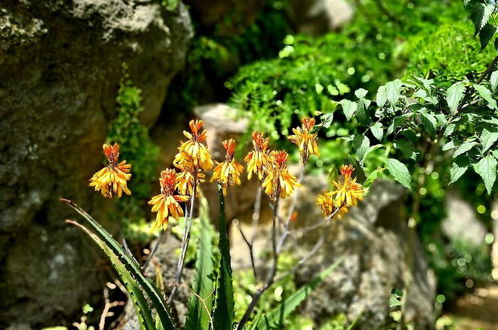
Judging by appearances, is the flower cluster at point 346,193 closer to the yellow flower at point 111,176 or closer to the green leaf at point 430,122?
the green leaf at point 430,122

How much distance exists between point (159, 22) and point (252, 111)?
0.76 meters

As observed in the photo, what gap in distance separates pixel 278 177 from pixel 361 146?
328 millimetres

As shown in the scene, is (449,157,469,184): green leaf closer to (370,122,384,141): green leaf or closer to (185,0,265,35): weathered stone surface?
(370,122,384,141): green leaf

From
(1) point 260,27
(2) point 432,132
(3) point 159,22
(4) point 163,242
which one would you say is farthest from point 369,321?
(1) point 260,27

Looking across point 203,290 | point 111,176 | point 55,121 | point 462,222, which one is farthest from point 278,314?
point 462,222

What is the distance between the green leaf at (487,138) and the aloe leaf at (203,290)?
1.19 meters

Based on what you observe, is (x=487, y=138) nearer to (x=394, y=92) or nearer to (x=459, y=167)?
(x=459, y=167)

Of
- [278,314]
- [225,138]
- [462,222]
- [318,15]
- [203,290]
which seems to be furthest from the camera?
[462,222]

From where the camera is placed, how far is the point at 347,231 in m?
3.54

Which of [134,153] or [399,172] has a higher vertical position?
[134,153]

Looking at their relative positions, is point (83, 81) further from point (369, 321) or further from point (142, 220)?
point (369, 321)

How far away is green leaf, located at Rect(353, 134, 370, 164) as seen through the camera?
183cm

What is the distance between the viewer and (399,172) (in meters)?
1.75

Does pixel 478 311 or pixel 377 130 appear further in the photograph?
pixel 478 311
